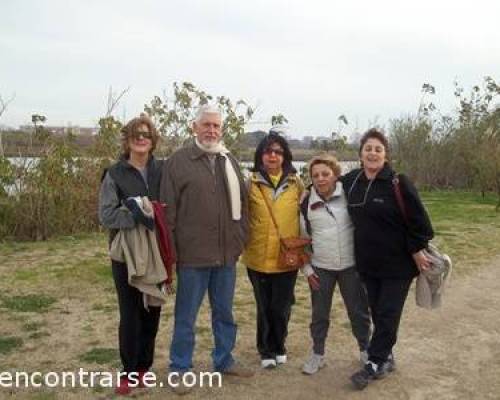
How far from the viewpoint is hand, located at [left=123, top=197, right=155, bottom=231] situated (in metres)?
3.59

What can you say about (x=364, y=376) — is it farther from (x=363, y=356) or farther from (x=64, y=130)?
(x=64, y=130)

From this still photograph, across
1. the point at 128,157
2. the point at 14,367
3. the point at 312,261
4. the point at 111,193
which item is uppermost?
the point at 128,157

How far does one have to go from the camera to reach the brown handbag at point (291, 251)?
13.5 ft

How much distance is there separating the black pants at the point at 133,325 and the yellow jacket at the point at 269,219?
82 cm

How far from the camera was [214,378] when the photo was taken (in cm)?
420

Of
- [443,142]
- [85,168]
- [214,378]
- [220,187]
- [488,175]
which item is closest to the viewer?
[220,187]

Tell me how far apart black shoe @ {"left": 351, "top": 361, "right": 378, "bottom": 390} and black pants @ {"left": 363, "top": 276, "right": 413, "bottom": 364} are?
0.20 ft

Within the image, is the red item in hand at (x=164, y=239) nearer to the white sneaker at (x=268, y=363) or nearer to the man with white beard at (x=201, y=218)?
the man with white beard at (x=201, y=218)

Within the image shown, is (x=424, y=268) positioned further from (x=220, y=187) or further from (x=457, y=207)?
(x=457, y=207)

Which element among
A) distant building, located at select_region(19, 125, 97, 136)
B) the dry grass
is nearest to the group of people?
the dry grass

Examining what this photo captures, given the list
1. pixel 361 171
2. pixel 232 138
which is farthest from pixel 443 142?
pixel 361 171

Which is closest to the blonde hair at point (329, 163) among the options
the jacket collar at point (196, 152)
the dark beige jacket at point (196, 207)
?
the dark beige jacket at point (196, 207)

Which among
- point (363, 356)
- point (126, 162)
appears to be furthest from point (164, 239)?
point (363, 356)

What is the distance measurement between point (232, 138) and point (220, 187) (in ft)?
26.2
